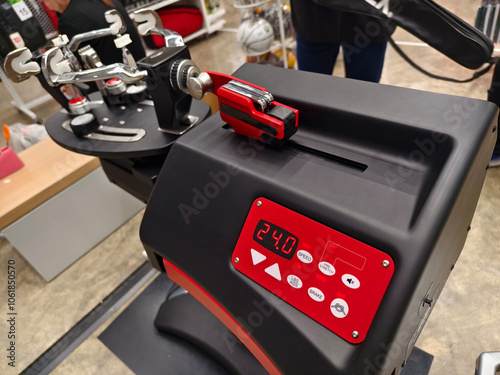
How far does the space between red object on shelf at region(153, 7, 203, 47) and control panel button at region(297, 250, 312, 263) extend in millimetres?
2940

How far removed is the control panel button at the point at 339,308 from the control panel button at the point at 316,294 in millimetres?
16

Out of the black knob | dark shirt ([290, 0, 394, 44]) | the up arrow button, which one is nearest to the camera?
the up arrow button

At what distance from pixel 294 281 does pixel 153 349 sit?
824 mm

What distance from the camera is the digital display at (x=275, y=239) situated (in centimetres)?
53

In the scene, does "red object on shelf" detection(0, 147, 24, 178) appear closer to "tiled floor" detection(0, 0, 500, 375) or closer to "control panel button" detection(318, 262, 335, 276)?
"tiled floor" detection(0, 0, 500, 375)

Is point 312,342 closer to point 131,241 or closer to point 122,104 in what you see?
point 122,104

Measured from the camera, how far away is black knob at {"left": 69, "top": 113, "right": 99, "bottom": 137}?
842mm

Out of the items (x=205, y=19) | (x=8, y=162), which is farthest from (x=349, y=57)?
(x=205, y=19)

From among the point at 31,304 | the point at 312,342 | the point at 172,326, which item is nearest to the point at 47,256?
the point at 31,304

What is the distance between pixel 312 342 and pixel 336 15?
1179 millimetres

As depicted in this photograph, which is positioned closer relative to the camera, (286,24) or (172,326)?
(172,326)

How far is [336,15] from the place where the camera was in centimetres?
129

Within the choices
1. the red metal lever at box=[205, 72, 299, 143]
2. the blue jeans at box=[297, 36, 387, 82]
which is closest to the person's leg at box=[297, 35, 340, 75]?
the blue jeans at box=[297, 36, 387, 82]

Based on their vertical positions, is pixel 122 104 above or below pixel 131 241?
above
